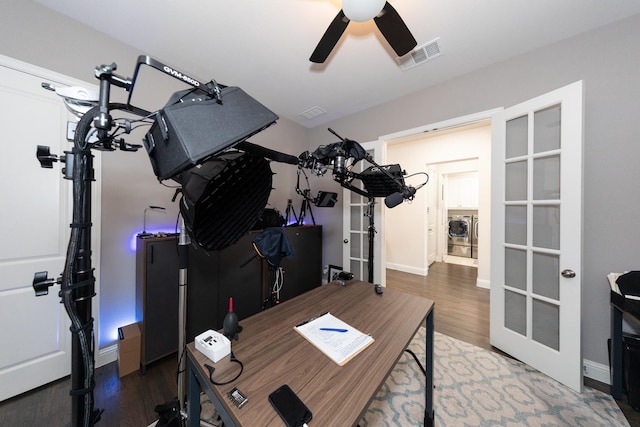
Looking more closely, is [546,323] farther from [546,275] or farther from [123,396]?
[123,396]

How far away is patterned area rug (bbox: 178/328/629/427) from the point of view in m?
1.42

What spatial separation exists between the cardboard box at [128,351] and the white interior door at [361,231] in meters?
2.42

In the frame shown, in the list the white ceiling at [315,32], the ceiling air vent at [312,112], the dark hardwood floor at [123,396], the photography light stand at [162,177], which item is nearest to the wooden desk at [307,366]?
the photography light stand at [162,177]

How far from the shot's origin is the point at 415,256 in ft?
15.3

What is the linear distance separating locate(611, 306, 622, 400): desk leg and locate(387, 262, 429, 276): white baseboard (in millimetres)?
2927

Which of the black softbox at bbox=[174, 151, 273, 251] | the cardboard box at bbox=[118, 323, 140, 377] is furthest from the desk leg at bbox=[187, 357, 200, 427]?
the cardboard box at bbox=[118, 323, 140, 377]

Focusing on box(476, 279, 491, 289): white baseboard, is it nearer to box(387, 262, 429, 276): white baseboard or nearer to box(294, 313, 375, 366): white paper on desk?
box(387, 262, 429, 276): white baseboard

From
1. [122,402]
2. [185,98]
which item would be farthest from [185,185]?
[122,402]

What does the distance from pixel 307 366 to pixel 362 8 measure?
6.43ft

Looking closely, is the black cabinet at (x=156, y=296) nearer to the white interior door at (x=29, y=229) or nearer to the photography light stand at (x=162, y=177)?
the white interior door at (x=29, y=229)

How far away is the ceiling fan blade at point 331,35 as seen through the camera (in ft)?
4.76

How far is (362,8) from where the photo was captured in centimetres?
130

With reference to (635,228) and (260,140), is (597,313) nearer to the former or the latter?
(635,228)

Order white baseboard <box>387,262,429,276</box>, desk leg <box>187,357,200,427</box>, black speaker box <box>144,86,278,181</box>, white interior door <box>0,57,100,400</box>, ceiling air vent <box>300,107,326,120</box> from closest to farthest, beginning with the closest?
black speaker box <box>144,86,278,181</box>, desk leg <box>187,357,200,427</box>, white interior door <box>0,57,100,400</box>, ceiling air vent <box>300,107,326,120</box>, white baseboard <box>387,262,429,276</box>
